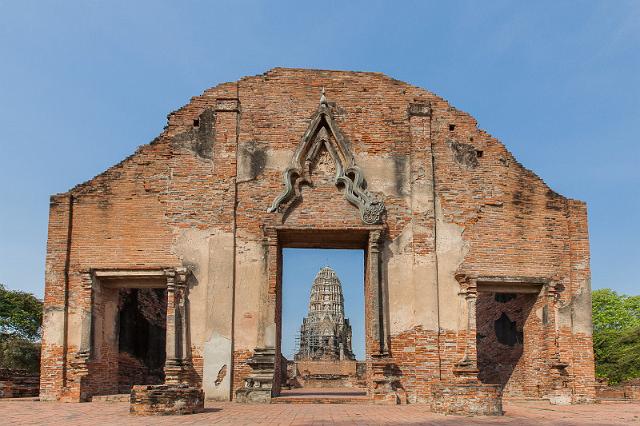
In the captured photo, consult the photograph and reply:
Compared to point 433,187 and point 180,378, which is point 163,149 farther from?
point 433,187

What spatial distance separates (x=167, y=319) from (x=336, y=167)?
4.73 metres

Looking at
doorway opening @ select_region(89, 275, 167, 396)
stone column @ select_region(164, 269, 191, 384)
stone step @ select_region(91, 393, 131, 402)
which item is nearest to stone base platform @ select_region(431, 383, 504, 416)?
stone column @ select_region(164, 269, 191, 384)

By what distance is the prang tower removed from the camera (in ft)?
139

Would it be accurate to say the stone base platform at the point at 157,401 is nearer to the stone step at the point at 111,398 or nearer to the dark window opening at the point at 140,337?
the stone step at the point at 111,398

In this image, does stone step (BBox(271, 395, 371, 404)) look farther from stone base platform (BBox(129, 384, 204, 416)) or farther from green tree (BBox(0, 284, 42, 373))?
green tree (BBox(0, 284, 42, 373))

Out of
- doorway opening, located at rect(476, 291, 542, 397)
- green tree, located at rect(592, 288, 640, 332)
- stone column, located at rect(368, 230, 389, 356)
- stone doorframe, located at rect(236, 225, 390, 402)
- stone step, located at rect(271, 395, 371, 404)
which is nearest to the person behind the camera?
stone step, located at rect(271, 395, 371, 404)

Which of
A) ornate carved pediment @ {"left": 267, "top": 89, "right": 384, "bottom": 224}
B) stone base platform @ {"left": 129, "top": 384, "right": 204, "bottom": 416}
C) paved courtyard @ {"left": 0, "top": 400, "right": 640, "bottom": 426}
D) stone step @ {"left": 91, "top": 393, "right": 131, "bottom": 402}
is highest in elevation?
ornate carved pediment @ {"left": 267, "top": 89, "right": 384, "bottom": 224}

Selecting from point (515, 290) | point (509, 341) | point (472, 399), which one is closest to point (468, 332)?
point (515, 290)

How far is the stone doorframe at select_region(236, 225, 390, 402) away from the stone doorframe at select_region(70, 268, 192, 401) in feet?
4.54

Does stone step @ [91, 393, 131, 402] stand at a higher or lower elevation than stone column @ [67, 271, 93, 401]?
lower

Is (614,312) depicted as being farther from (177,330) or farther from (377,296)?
(177,330)

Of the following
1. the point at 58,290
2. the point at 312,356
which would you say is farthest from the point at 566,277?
the point at 312,356

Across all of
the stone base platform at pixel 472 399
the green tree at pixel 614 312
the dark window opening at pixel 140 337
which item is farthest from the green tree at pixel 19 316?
the green tree at pixel 614 312

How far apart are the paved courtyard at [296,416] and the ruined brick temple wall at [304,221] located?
166 cm
